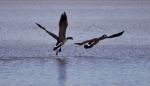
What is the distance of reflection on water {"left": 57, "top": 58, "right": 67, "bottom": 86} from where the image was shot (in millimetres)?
23655

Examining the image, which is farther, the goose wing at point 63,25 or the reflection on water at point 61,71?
the goose wing at point 63,25

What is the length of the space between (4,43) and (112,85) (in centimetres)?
1410

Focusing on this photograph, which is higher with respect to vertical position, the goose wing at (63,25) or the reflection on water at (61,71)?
the goose wing at (63,25)

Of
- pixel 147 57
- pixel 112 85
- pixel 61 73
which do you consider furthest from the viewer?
pixel 147 57

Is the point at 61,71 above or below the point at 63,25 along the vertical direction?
below

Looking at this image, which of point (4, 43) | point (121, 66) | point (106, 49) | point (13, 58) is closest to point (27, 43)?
point (4, 43)

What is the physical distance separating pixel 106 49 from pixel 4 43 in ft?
19.2

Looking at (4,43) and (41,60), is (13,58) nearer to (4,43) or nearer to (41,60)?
(41,60)

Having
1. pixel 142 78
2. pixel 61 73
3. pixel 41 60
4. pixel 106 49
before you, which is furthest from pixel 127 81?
pixel 106 49

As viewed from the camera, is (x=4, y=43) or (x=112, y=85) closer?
(x=112, y=85)

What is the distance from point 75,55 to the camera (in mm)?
29859

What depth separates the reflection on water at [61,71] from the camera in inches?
931

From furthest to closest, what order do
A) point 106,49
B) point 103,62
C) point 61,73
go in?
point 106,49 → point 103,62 → point 61,73

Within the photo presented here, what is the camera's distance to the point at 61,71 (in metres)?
25.8
